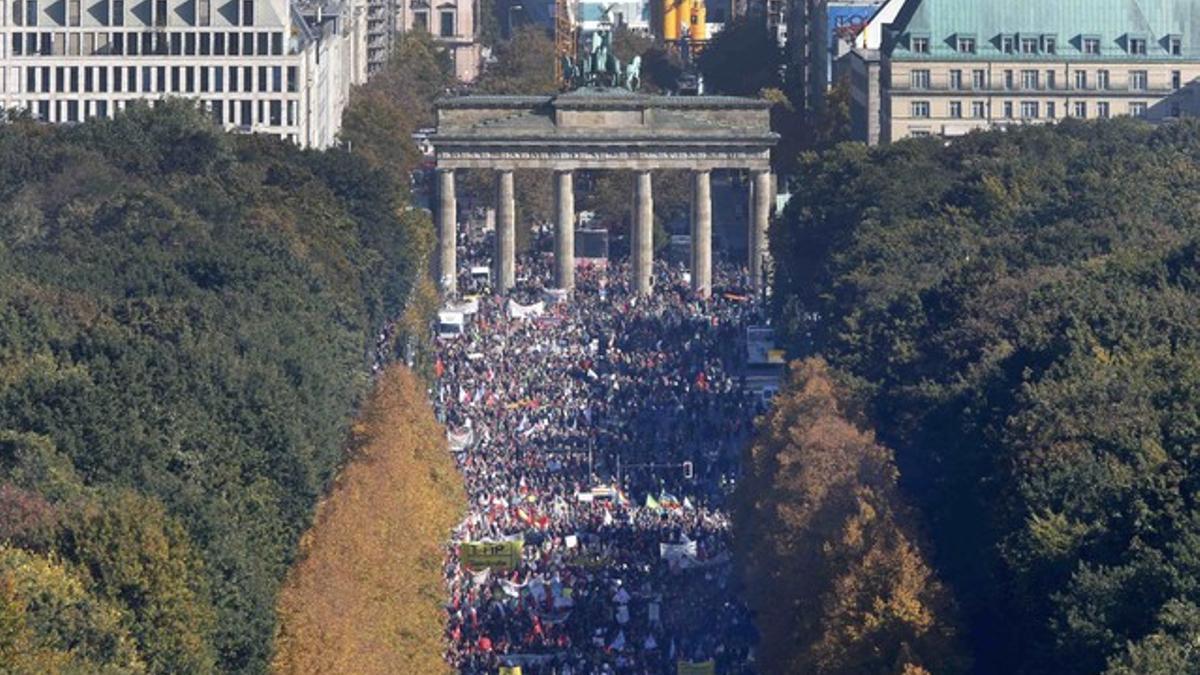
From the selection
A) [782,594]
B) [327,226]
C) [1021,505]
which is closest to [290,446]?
[782,594]

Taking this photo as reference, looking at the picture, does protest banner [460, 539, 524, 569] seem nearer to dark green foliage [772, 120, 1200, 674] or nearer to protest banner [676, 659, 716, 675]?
dark green foliage [772, 120, 1200, 674]

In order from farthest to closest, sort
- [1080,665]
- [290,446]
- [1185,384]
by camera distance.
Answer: [290,446] → [1185,384] → [1080,665]

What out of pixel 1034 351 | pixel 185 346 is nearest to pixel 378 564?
pixel 185 346

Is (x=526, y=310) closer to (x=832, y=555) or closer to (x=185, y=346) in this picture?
(x=185, y=346)

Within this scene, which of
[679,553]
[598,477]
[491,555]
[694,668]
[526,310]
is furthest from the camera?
[526,310]

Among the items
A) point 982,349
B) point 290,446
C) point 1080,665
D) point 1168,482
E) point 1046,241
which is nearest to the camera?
point 1080,665

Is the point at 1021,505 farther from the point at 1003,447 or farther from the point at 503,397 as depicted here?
the point at 503,397

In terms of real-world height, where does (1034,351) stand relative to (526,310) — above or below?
above
